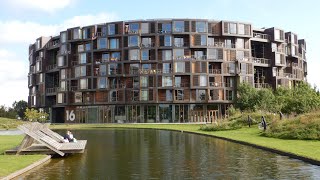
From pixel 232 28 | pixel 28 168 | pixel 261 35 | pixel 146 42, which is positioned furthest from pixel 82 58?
pixel 28 168

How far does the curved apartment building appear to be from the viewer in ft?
276

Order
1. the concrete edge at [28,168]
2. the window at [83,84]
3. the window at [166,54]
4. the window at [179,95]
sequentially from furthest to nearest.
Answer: the window at [83,84] → the window at [166,54] → the window at [179,95] → the concrete edge at [28,168]

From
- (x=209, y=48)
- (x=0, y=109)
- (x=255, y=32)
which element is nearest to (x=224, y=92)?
(x=209, y=48)

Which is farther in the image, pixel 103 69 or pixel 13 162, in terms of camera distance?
pixel 103 69

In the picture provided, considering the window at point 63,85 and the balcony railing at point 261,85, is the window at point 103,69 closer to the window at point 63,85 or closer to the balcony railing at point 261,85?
the window at point 63,85

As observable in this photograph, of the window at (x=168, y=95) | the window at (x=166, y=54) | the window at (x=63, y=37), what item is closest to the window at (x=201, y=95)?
the window at (x=168, y=95)

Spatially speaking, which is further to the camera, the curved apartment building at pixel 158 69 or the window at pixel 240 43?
the window at pixel 240 43

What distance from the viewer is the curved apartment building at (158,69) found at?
84.2m

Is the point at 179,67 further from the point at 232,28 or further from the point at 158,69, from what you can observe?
the point at 232,28

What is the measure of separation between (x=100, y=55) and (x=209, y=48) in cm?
2464

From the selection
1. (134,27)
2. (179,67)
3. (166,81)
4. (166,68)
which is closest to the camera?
(166,81)

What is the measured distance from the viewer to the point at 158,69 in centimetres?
8525

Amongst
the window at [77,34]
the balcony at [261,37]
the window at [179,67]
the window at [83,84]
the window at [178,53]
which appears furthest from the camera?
the balcony at [261,37]

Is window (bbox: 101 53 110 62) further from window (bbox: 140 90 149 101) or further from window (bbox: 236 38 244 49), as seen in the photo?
window (bbox: 236 38 244 49)
